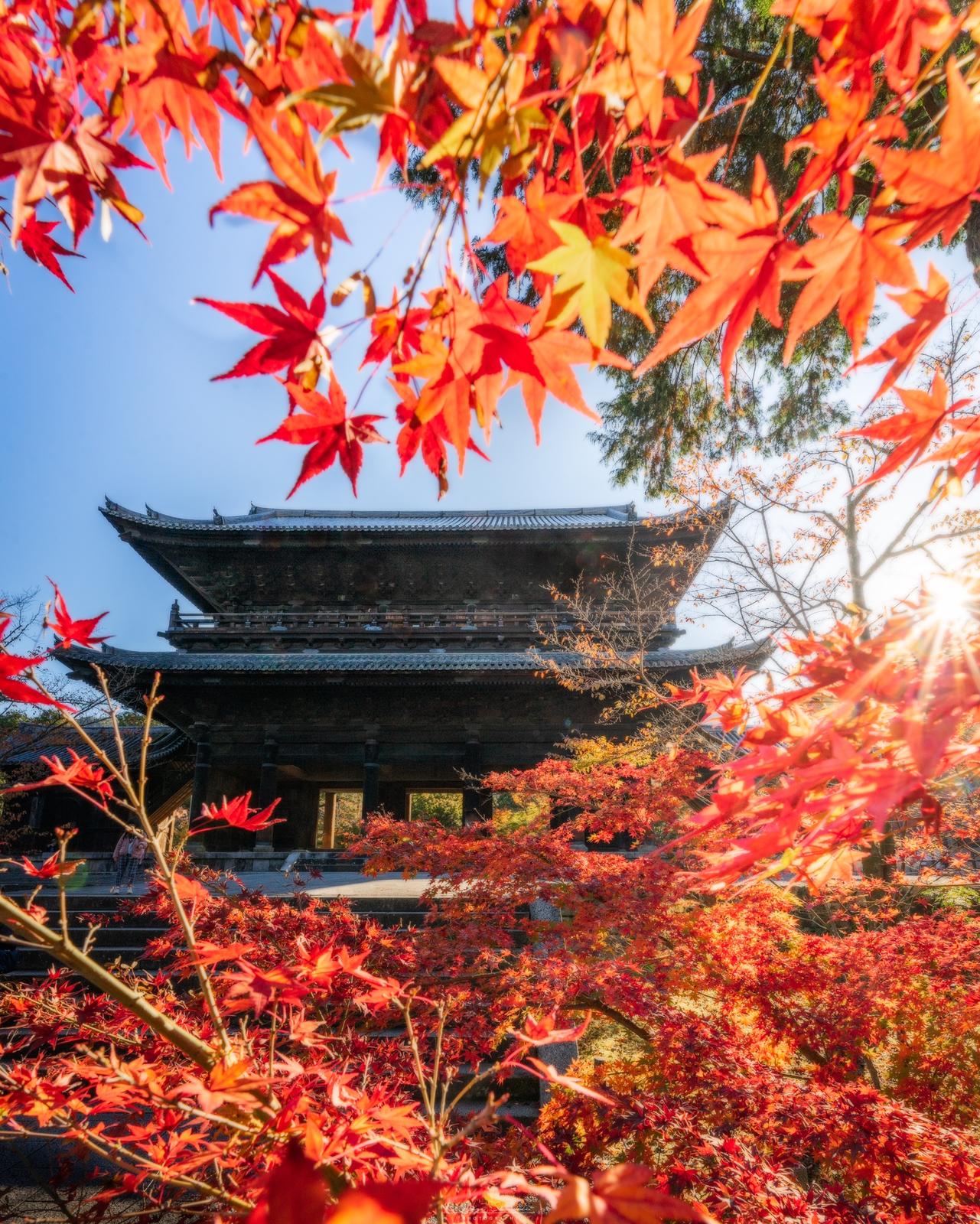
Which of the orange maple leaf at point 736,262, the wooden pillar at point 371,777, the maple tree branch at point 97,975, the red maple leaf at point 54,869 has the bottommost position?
the maple tree branch at point 97,975

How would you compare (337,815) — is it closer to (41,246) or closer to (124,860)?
(124,860)

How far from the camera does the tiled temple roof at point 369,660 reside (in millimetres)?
9734

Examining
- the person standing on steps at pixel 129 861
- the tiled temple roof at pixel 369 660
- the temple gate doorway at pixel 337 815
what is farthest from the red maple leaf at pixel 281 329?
the temple gate doorway at pixel 337 815

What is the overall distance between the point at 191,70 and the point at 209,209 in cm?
40

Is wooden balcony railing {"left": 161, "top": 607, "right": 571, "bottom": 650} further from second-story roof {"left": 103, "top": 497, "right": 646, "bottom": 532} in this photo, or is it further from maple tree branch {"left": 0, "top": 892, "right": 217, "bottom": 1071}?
maple tree branch {"left": 0, "top": 892, "right": 217, "bottom": 1071}

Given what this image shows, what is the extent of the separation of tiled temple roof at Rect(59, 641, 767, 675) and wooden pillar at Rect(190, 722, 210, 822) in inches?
46.5

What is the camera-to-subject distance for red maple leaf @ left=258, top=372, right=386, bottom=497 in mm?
946

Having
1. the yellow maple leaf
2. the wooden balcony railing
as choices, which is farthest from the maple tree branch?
the wooden balcony railing

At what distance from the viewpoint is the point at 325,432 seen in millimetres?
980

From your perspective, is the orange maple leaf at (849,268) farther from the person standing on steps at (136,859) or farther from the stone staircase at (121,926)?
the person standing on steps at (136,859)

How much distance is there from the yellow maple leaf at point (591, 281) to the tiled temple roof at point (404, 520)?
1027 centimetres

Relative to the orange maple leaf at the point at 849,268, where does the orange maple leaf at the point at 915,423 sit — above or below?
below

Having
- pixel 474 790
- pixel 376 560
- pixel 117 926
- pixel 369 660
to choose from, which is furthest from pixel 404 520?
pixel 117 926

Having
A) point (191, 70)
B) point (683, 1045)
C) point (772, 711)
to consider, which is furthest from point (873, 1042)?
point (191, 70)
